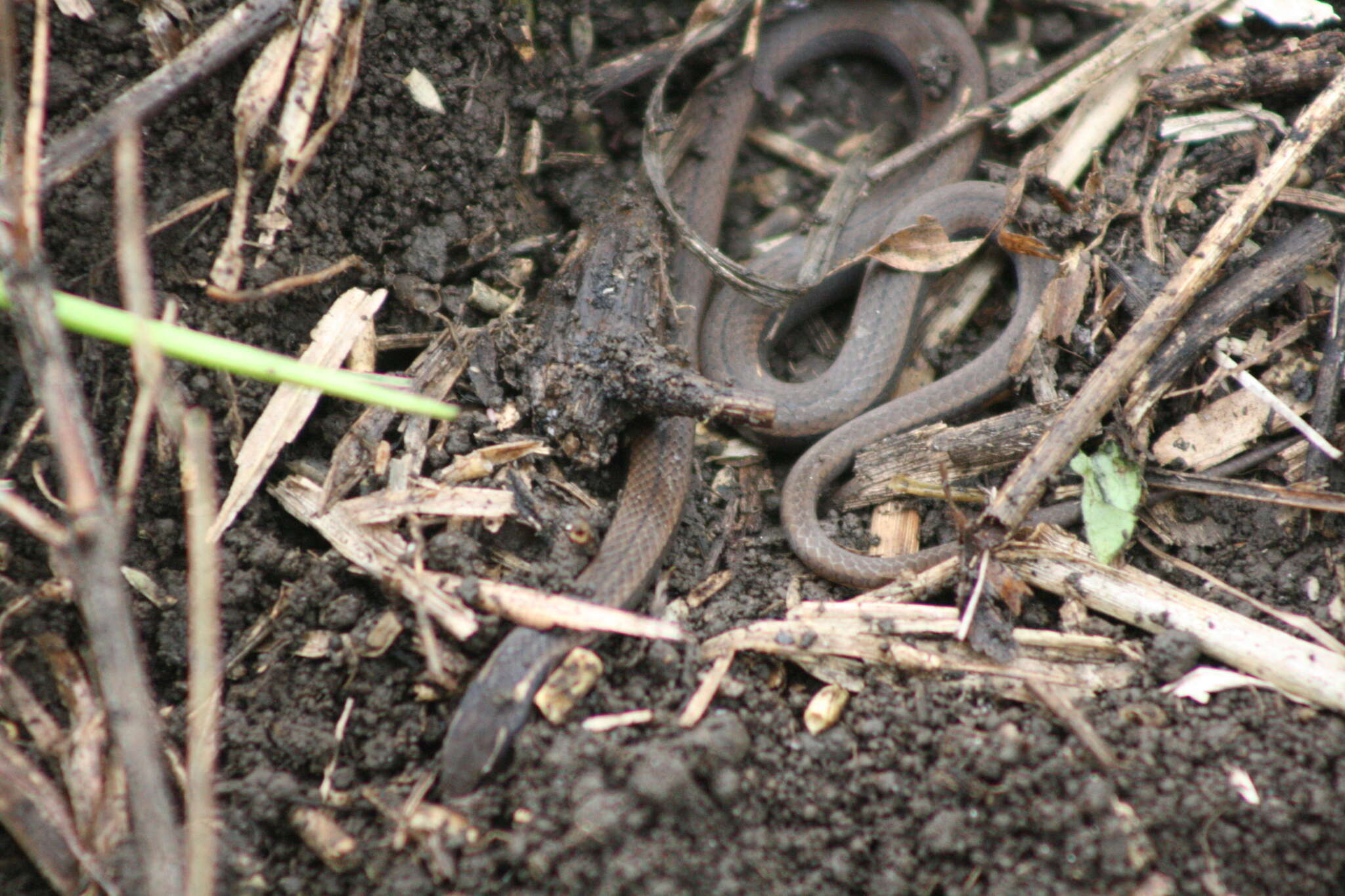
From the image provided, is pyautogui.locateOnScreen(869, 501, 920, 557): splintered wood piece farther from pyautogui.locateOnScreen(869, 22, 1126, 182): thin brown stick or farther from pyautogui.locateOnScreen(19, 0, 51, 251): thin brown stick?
pyautogui.locateOnScreen(19, 0, 51, 251): thin brown stick

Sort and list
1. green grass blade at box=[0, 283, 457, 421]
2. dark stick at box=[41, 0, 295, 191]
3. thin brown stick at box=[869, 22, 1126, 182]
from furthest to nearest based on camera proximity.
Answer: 1. thin brown stick at box=[869, 22, 1126, 182]
2. dark stick at box=[41, 0, 295, 191]
3. green grass blade at box=[0, 283, 457, 421]

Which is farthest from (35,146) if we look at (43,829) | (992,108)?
(992,108)

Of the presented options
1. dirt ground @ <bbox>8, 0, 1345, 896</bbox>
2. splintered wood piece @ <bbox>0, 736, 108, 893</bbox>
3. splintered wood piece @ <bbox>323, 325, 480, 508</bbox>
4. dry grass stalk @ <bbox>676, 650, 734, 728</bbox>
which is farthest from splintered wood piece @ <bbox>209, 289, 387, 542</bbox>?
dry grass stalk @ <bbox>676, 650, 734, 728</bbox>

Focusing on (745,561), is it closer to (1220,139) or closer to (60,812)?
(60,812)

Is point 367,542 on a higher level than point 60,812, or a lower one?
higher

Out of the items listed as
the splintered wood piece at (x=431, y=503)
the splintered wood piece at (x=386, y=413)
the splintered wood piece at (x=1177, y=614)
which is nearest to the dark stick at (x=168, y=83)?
the splintered wood piece at (x=386, y=413)

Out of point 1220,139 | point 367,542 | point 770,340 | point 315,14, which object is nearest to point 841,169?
point 770,340
